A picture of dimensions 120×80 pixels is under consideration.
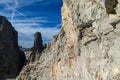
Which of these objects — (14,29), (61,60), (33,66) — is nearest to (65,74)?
(61,60)

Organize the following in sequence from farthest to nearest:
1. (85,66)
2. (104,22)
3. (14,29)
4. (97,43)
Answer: (14,29)
(85,66)
(97,43)
(104,22)

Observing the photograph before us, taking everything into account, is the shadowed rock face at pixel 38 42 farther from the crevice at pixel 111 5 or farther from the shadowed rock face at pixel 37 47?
the crevice at pixel 111 5

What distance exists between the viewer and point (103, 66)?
1745 cm

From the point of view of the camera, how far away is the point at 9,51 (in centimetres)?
12825

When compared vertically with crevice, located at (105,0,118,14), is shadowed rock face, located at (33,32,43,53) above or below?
below

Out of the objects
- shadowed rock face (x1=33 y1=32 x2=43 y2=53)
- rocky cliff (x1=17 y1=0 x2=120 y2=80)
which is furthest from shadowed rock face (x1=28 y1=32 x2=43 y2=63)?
rocky cliff (x1=17 y1=0 x2=120 y2=80)

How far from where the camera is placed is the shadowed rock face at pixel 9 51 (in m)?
125

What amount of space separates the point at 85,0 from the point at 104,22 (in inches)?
115

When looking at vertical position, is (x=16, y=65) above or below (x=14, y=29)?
below

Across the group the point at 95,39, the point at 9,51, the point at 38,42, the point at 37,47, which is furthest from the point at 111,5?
the point at 9,51

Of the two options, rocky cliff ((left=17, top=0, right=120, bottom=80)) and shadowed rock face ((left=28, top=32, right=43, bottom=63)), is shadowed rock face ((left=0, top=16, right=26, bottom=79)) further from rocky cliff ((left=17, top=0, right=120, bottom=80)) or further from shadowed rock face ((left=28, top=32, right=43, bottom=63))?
rocky cliff ((left=17, top=0, right=120, bottom=80))

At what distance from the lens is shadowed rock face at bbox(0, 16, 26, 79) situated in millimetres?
Answer: 124688

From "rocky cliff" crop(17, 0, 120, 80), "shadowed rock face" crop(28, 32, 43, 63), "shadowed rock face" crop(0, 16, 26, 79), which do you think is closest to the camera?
"rocky cliff" crop(17, 0, 120, 80)

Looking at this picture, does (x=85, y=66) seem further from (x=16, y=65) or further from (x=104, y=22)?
(x=16, y=65)
